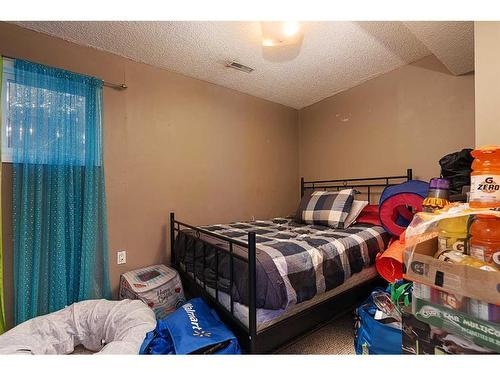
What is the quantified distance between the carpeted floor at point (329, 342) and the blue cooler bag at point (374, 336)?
0.50 ft

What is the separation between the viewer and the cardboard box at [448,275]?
1.68 feet

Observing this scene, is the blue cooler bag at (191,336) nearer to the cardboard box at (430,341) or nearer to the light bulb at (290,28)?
the cardboard box at (430,341)

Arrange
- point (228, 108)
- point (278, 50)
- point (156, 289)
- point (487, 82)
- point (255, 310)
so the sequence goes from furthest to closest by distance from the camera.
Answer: point (228, 108)
point (278, 50)
point (156, 289)
point (255, 310)
point (487, 82)

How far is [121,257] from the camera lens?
2002 millimetres

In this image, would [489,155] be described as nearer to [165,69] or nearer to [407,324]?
[407,324]

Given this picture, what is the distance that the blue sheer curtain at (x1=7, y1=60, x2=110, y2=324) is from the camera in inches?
61.8

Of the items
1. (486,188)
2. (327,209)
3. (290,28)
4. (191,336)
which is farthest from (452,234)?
(290,28)

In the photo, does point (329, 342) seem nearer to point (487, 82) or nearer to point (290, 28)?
point (487, 82)

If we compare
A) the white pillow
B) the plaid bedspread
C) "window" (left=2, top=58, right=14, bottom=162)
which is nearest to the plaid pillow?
the white pillow

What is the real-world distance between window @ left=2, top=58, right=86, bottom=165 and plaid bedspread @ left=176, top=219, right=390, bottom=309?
1220mm

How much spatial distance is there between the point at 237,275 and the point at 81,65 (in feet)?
6.67

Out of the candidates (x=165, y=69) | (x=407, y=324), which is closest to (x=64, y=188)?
(x=165, y=69)

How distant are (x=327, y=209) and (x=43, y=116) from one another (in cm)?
239

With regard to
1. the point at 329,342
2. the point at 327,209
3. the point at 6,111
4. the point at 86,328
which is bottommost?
the point at 329,342
